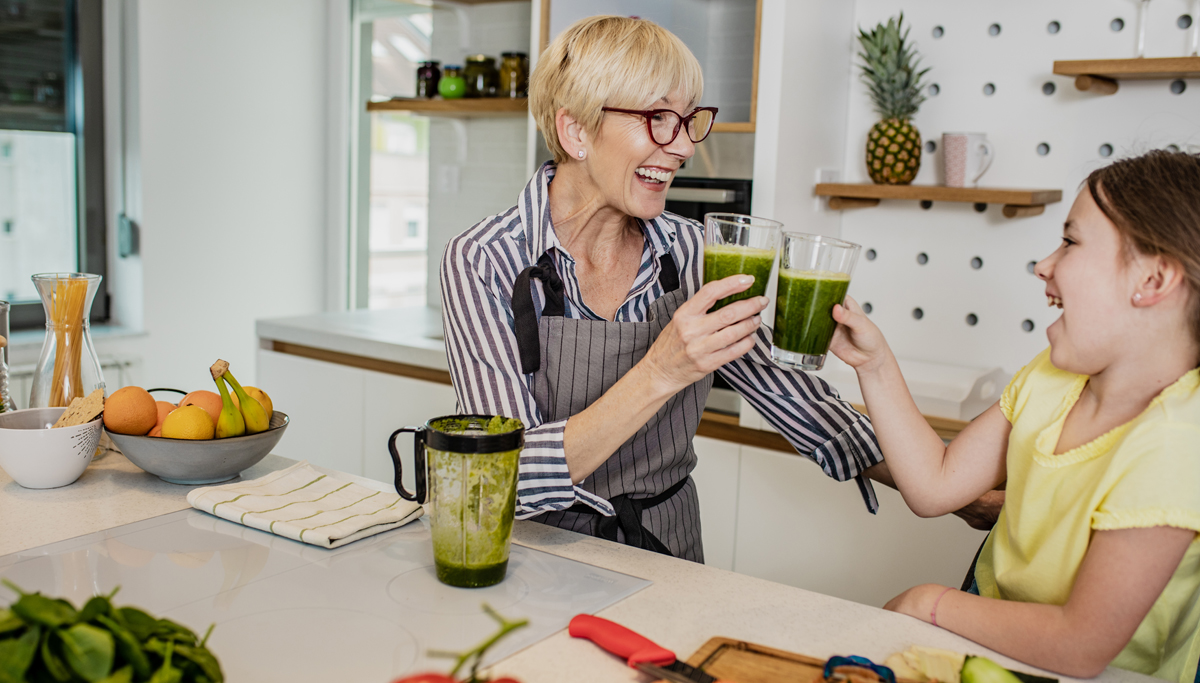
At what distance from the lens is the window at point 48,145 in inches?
134

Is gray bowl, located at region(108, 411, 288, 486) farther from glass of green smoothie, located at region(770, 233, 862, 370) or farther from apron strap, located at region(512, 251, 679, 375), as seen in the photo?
glass of green smoothie, located at region(770, 233, 862, 370)

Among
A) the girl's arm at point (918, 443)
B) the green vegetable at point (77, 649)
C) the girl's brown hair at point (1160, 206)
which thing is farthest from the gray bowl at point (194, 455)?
the girl's brown hair at point (1160, 206)

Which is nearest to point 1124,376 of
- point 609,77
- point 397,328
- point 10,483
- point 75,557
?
point 609,77

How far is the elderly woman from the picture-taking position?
140 centimetres

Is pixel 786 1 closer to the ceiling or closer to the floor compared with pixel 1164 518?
closer to the ceiling

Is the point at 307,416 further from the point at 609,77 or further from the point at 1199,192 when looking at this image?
the point at 1199,192

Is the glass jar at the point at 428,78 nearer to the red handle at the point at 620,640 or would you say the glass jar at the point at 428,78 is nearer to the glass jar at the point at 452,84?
the glass jar at the point at 452,84

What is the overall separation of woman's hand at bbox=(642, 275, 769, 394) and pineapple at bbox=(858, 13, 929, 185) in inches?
57.2

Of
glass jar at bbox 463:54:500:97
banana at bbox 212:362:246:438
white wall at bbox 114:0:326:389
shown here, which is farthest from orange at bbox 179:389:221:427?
white wall at bbox 114:0:326:389

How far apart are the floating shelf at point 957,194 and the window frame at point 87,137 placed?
2733 mm

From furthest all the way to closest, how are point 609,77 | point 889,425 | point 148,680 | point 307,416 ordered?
point 307,416
point 609,77
point 889,425
point 148,680

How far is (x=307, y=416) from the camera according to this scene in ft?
10.3

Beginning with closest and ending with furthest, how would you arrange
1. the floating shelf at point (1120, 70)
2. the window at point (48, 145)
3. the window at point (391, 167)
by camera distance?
the floating shelf at point (1120, 70) → the window at point (48, 145) → the window at point (391, 167)

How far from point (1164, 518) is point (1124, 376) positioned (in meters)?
0.19
